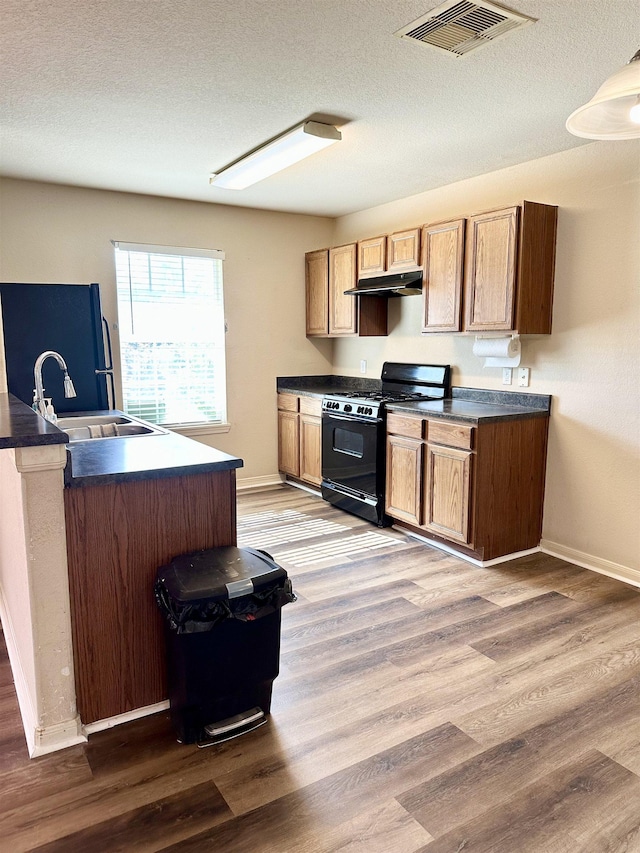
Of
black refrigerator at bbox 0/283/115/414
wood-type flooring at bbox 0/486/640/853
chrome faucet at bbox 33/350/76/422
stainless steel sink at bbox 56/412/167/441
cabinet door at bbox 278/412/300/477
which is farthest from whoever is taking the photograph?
cabinet door at bbox 278/412/300/477

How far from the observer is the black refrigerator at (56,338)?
3.66 m

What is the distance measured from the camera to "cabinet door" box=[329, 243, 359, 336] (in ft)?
16.0

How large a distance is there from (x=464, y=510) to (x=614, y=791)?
1.83 meters

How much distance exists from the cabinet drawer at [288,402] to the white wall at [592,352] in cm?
194

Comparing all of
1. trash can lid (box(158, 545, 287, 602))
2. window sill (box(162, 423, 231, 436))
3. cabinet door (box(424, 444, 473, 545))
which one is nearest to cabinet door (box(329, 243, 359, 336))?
window sill (box(162, 423, 231, 436))

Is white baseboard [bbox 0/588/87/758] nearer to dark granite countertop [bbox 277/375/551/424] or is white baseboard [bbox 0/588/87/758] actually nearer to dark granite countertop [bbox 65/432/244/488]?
dark granite countertop [bbox 65/432/244/488]

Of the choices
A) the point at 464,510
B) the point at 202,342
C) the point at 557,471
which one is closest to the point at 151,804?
the point at 464,510

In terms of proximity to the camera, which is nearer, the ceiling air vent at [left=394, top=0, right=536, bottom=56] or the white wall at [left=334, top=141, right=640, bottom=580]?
the ceiling air vent at [left=394, top=0, right=536, bottom=56]

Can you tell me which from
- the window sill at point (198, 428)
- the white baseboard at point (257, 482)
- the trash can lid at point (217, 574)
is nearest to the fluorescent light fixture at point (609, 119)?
the trash can lid at point (217, 574)

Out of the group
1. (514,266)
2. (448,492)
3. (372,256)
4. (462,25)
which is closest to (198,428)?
(372,256)

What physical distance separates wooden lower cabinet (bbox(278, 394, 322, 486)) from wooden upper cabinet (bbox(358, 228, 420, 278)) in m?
1.17

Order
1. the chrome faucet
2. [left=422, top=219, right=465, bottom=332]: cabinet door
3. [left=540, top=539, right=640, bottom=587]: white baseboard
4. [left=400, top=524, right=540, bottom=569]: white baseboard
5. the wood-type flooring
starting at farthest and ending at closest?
[left=422, top=219, right=465, bottom=332]: cabinet door < [left=400, top=524, right=540, bottom=569]: white baseboard < [left=540, top=539, right=640, bottom=587]: white baseboard < the chrome faucet < the wood-type flooring

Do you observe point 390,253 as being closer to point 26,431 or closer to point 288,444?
point 288,444

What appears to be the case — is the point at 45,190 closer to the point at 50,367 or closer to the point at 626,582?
the point at 50,367
